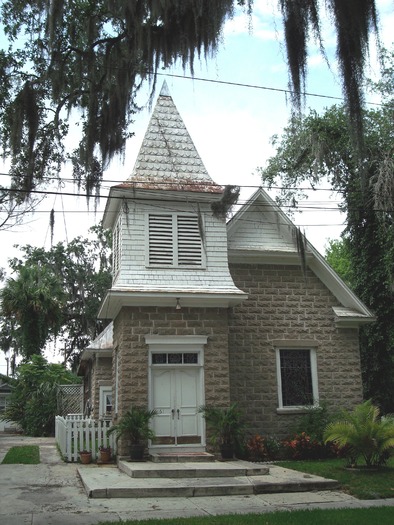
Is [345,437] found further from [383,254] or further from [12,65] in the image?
[383,254]

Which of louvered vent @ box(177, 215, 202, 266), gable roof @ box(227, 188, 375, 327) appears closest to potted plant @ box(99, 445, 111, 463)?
louvered vent @ box(177, 215, 202, 266)

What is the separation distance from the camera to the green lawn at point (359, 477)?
995 centimetres

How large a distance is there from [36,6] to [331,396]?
1212 centimetres

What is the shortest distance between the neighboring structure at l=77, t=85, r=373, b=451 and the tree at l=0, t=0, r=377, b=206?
158 inches

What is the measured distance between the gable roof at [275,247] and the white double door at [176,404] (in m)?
3.61

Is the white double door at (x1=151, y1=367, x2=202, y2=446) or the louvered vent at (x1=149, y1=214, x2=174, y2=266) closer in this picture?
the white double door at (x1=151, y1=367, x2=202, y2=446)

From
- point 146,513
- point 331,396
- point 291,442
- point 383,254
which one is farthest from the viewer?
point 383,254

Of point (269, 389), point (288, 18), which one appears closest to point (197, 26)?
point (288, 18)

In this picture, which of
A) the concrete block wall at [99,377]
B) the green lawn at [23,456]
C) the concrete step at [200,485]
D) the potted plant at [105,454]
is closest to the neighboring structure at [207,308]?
the potted plant at [105,454]

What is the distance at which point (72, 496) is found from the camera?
9.99m

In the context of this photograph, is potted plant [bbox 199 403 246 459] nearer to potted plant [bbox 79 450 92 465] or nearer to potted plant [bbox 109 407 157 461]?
potted plant [bbox 109 407 157 461]

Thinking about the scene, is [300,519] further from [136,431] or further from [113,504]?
[136,431]

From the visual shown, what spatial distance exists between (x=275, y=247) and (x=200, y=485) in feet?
25.5

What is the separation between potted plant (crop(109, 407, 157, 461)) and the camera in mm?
13328
